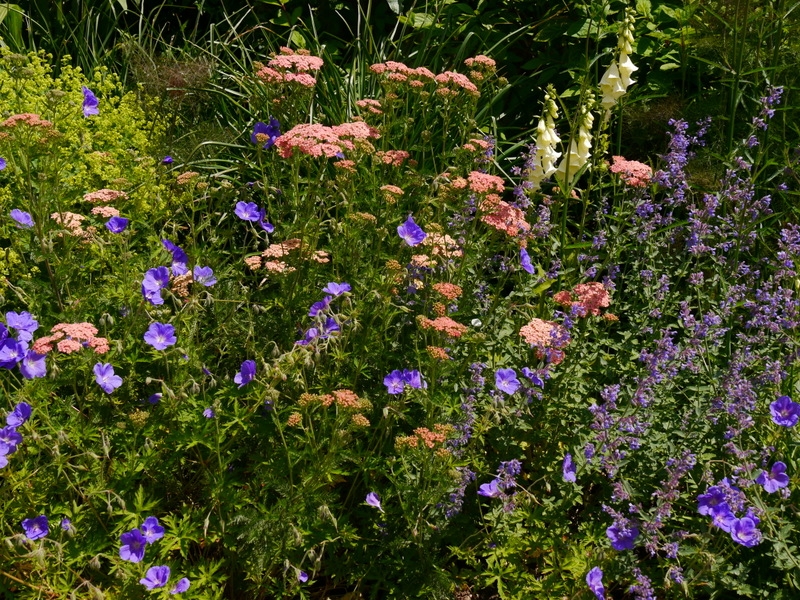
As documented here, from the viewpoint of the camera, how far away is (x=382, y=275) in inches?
121

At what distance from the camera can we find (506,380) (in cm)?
280

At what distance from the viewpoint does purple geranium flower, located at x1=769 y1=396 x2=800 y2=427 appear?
8.38ft

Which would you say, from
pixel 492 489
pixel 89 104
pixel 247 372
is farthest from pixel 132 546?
pixel 89 104

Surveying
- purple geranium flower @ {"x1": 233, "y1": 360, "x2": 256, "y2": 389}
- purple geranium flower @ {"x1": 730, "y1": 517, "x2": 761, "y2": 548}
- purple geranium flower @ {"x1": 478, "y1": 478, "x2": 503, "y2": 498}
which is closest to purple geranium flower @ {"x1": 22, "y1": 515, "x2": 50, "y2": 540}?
purple geranium flower @ {"x1": 233, "y1": 360, "x2": 256, "y2": 389}

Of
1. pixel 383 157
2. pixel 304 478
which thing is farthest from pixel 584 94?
pixel 304 478

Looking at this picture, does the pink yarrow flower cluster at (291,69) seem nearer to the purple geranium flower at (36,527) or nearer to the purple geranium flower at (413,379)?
the purple geranium flower at (413,379)

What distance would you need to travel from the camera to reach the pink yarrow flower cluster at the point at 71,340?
7.81ft

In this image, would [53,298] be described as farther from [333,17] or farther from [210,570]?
[333,17]

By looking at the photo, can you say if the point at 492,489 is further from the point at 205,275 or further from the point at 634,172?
the point at 634,172

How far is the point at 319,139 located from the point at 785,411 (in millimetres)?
1641

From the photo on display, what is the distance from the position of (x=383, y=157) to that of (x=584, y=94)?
0.76m

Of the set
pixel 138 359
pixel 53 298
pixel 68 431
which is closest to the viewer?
pixel 68 431

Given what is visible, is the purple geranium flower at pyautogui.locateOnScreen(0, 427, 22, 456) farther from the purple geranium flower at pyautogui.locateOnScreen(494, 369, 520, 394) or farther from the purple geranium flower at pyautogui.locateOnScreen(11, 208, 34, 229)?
the purple geranium flower at pyautogui.locateOnScreen(494, 369, 520, 394)

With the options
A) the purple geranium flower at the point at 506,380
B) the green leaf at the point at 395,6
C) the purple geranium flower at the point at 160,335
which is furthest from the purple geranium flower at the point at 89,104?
the purple geranium flower at the point at 506,380
